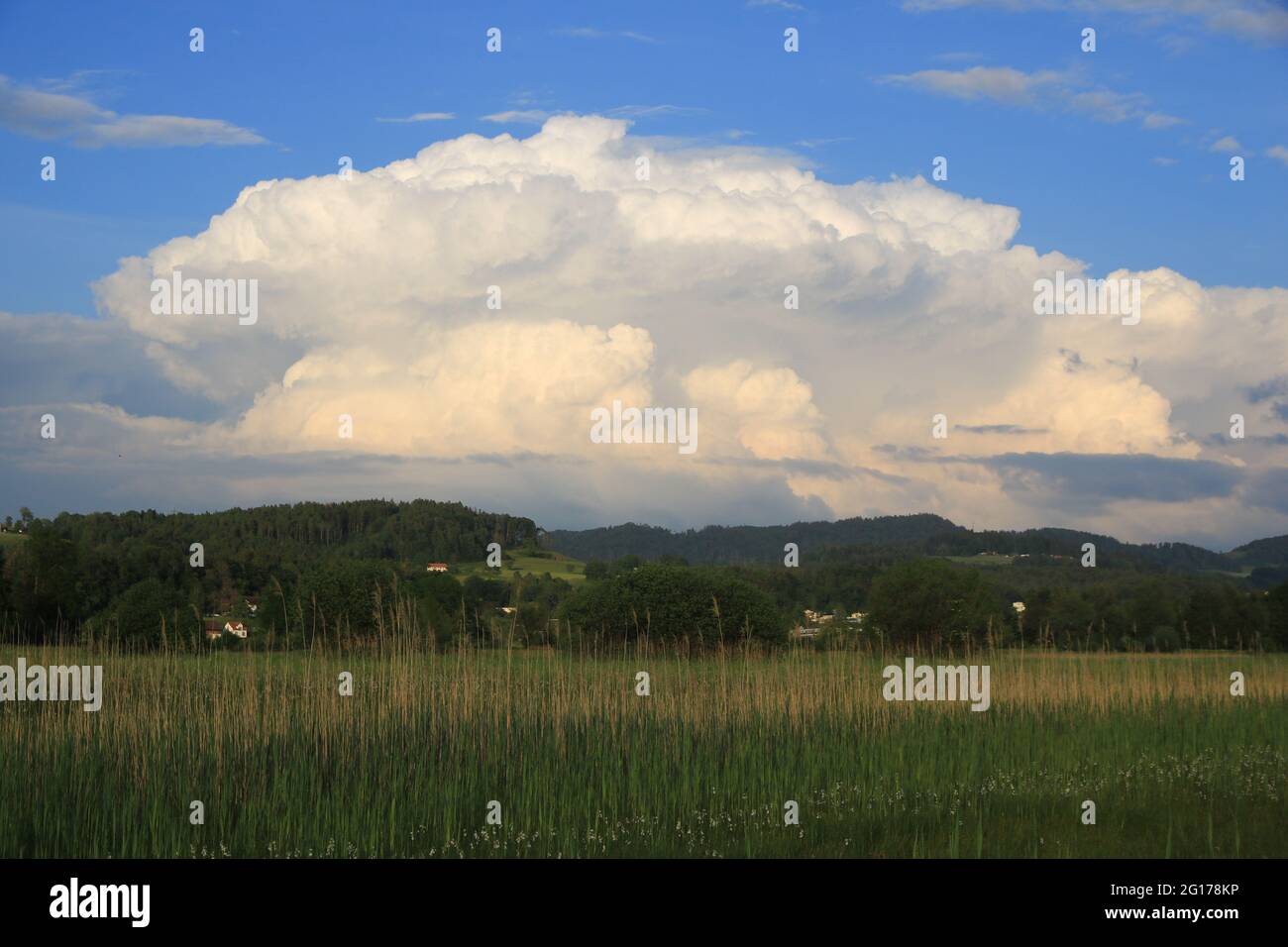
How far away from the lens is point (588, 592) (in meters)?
44.2

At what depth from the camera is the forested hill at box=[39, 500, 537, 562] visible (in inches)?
2343

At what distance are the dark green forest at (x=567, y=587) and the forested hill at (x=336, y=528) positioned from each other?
0.66 ft

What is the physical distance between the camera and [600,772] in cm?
1366

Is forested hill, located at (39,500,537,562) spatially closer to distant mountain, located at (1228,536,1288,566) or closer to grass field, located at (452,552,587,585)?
grass field, located at (452,552,587,585)

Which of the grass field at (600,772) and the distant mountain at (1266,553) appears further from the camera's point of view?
the distant mountain at (1266,553)

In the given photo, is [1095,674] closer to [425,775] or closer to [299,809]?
[425,775]

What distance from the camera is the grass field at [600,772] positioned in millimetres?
10461

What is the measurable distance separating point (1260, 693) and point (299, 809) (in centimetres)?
2055

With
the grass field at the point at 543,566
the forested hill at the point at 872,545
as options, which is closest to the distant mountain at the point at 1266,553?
the forested hill at the point at 872,545

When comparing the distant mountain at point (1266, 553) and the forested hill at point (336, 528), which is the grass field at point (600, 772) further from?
the distant mountain at point (1266, 553)

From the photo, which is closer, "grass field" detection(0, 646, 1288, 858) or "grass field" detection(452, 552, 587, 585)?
"grass field" detection(0, 646, 1288, 858)

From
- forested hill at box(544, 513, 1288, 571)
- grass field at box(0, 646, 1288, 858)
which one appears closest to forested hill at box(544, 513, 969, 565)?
forested hill at box(544, 513, 1288, 571)

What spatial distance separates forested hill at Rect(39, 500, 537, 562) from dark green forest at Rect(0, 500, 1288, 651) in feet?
0.66

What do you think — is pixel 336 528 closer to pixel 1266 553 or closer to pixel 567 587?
pixel 567 587
